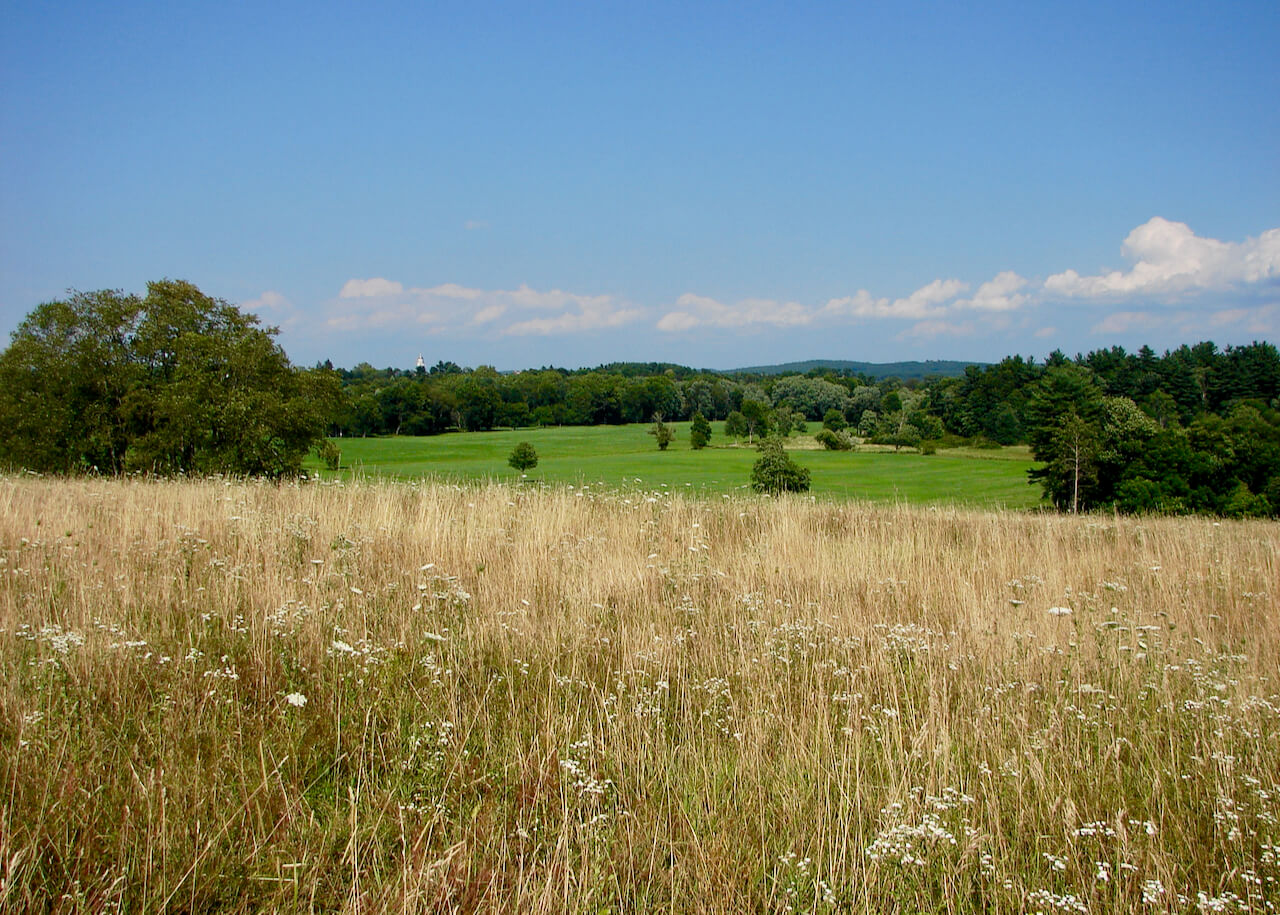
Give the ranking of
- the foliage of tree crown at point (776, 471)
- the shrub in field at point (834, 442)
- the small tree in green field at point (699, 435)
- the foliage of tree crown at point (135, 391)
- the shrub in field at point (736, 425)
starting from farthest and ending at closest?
the shrub in field at point (736, 425) < the shrub in field at point (834, 442) < the small tree in green field at point (699, 435) < the foliage of tree crown at point (776, 471) < the foliage of tree crown at point (135, 391)

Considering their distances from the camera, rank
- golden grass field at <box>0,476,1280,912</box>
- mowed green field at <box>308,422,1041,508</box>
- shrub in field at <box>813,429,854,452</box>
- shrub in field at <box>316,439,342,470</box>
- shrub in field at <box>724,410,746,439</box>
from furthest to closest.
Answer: shrub in field at <box>724,410,746,439</box> → shrub in field at <box>813,429,854,452</box> → mowed green field at <box>308,422,1041,508</box> → shrub in field at <box>316,439,342,470</box> → golden grass field at <box>0,476,1280,912</box>

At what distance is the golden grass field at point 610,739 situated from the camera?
7.95 ft

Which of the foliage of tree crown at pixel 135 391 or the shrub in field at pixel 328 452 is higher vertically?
the foliage of tree crown at pixel 135 391

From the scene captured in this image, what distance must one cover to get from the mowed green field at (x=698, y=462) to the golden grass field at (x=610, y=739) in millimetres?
55416

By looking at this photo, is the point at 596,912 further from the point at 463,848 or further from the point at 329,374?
the point at 329,374

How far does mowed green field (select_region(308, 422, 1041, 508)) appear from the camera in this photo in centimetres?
6956

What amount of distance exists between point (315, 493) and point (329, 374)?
25043mm

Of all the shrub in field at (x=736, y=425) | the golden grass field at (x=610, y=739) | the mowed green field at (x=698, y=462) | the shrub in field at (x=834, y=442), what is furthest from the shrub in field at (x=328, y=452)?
the shrub in field at (x=736, y=425)

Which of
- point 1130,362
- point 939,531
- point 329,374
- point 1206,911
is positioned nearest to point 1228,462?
point 939,531

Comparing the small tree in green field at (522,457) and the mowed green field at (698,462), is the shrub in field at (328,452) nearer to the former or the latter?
the mowed green field at (698,462)

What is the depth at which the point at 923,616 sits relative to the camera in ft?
18.6

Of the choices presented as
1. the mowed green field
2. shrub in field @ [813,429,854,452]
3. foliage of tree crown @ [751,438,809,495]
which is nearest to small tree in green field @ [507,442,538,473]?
the mowed green field

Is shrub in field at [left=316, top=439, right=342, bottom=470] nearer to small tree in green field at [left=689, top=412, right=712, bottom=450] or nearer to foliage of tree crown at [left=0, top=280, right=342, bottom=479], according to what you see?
foliage of tree crown at [left=0, top=280, right=342, bottom=479]

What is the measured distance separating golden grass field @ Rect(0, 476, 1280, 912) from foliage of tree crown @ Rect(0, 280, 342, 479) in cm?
2117
